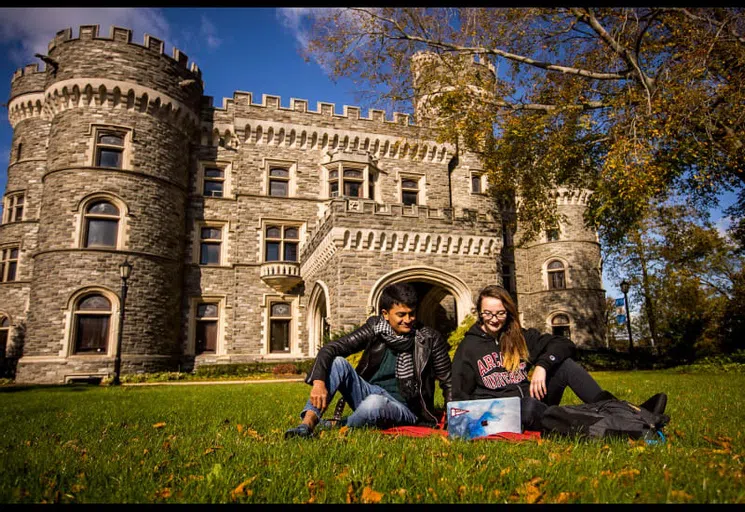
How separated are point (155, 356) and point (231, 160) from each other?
345 inches

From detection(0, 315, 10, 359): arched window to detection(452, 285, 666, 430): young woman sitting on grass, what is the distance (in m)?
22.1

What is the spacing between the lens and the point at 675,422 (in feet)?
15.0

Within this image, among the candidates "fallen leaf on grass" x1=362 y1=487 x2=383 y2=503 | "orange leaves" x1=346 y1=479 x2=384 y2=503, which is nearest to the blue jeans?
"orange leaves" x1=346 y1=479 x2=384 y2=503

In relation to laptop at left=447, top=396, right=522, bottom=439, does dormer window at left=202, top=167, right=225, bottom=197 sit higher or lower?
higher

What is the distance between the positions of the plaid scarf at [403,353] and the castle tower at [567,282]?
20.4m

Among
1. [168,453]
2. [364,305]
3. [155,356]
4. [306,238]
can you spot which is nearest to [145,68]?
[306,238]

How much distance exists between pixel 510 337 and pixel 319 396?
1836 millimetres

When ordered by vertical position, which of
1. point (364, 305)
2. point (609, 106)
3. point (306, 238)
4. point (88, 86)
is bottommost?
point (364, 305)

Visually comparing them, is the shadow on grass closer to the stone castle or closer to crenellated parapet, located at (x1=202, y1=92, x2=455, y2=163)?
the stone castle

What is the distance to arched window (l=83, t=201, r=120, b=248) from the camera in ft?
56.4

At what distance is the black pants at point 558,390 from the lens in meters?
3.99

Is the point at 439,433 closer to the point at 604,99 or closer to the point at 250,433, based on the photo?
the point at 250,433
